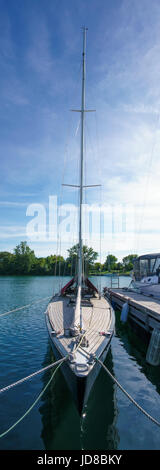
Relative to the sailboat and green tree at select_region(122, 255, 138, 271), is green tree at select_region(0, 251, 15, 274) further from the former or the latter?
the sailboat

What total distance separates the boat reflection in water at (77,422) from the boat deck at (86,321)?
1.56m

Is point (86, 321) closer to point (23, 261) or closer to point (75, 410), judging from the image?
point (75, 410)

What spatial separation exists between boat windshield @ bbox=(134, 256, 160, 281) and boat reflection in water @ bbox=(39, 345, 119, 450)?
1465cm

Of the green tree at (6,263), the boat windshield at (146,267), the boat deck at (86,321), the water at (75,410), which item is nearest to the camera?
the water at (75,410)

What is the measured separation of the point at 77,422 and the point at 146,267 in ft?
61.4

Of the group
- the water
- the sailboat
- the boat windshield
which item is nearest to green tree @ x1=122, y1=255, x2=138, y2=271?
the boat windshield

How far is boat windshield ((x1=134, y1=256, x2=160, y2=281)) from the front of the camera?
21.2 m

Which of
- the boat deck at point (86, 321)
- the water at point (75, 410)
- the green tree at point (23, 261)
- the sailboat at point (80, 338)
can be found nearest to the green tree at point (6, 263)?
the green tree at point (23, 261)

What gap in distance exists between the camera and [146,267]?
23078 mm

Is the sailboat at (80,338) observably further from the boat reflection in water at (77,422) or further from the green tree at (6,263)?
the green tree at (6,263)

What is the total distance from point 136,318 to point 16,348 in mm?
7657

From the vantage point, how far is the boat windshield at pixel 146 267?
69.6 ft
